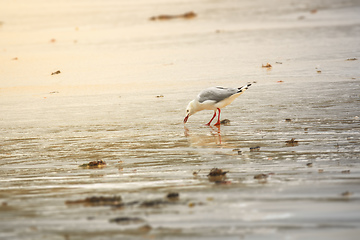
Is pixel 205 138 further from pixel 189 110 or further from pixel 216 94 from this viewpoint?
pixel 216 94

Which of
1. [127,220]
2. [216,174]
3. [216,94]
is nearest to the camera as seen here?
[127,220]

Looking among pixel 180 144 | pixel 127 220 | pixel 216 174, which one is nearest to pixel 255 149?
pixel 180 144

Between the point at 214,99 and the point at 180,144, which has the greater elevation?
the point at 214,99

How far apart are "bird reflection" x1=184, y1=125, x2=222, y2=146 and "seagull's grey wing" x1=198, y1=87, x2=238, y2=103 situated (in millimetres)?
886

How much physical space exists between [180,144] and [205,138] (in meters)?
0.70

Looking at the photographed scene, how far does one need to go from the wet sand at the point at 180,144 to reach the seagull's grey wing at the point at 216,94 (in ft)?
1.17

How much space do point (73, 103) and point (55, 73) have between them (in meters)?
4.90

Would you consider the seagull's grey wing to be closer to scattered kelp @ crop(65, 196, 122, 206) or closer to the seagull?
the seagull

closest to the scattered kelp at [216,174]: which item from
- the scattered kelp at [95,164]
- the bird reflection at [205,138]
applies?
the scattered kelp at [95,164]

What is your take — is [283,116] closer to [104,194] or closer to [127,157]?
[127,157]

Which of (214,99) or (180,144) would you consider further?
(214,99)

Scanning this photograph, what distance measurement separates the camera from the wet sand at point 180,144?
5027mm

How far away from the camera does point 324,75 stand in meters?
14.4

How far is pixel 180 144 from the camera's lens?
859 centimetres
